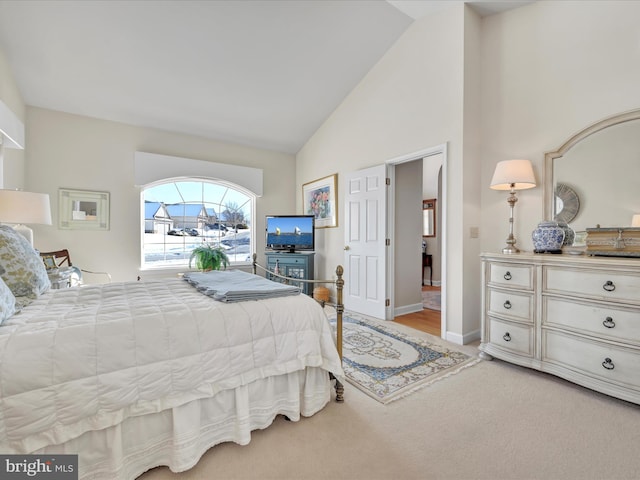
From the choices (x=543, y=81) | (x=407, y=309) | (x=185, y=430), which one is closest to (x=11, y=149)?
(x=185, y=430)

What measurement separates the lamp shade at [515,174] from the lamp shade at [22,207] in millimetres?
4159

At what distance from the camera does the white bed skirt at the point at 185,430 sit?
1.25 meters

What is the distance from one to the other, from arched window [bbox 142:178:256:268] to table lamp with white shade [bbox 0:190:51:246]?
1.72 m

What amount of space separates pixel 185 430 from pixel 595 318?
2.62 m

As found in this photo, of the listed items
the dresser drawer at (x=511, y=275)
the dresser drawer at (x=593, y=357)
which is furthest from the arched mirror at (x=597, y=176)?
the dresser drawer at (x=593, y=357)

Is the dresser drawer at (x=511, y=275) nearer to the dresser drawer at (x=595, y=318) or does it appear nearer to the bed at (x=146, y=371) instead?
the dresser drawer at (x=595, y=318)

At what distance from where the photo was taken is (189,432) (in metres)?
1.41

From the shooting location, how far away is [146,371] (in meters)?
1.30

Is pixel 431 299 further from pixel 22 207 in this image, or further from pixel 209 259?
pixel 22 207

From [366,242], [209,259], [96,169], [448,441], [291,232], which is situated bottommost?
[448,441]

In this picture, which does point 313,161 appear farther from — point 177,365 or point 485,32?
point 177,365

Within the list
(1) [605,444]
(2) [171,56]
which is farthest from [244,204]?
(1) [605,444]

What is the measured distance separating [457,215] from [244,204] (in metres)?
3.60

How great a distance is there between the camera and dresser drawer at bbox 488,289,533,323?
7.89ft
